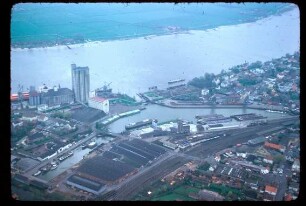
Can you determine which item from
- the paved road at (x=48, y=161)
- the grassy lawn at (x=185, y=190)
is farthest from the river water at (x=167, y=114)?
the grassy lawn at (x=185, y=190)

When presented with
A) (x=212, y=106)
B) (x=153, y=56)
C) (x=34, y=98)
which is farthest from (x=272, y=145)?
(x=153, y=56)

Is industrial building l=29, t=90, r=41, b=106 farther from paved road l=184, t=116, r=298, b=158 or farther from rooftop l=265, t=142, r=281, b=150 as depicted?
rooftop l=265, t=142, r=281, b=150

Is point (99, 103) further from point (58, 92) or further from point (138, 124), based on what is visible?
point (138, 124)

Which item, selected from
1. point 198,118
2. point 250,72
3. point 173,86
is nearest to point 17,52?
point 173,86

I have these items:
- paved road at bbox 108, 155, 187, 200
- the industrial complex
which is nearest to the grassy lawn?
the industrial complex

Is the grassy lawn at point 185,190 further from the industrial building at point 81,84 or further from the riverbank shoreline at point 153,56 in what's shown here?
the riverbank shoreline at point 153,56
